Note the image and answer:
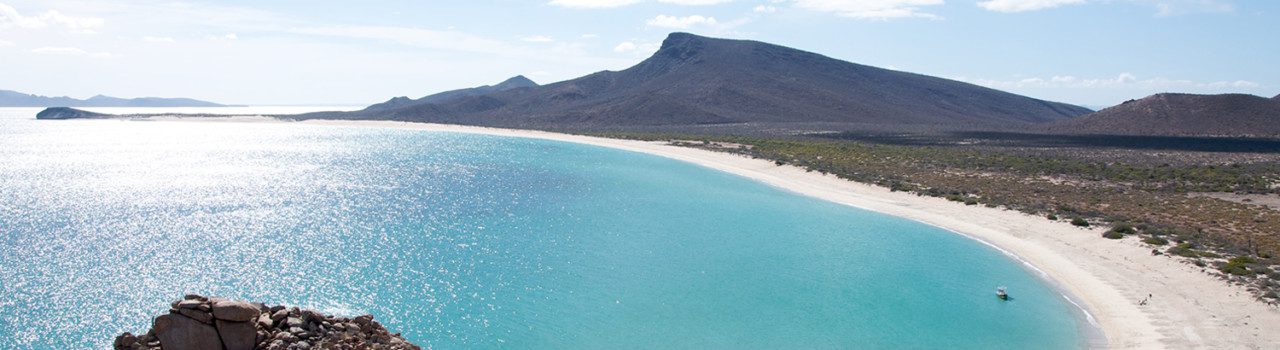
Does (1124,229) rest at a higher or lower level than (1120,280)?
higher

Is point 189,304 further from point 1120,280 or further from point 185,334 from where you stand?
point 1120,280

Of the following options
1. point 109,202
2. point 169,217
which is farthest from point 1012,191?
point 109,202

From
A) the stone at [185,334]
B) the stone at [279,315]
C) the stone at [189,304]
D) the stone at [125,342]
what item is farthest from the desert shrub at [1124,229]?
the stone at [125,342]

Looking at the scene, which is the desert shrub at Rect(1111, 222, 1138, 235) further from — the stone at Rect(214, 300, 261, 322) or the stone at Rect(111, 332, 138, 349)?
the stone at Rect(111, 332, 138, 349)

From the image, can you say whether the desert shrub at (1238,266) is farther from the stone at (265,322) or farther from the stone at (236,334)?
the stone at (236,334)

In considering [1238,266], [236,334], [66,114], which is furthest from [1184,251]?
[66,114]

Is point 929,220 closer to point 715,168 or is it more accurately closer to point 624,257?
point 624,257
